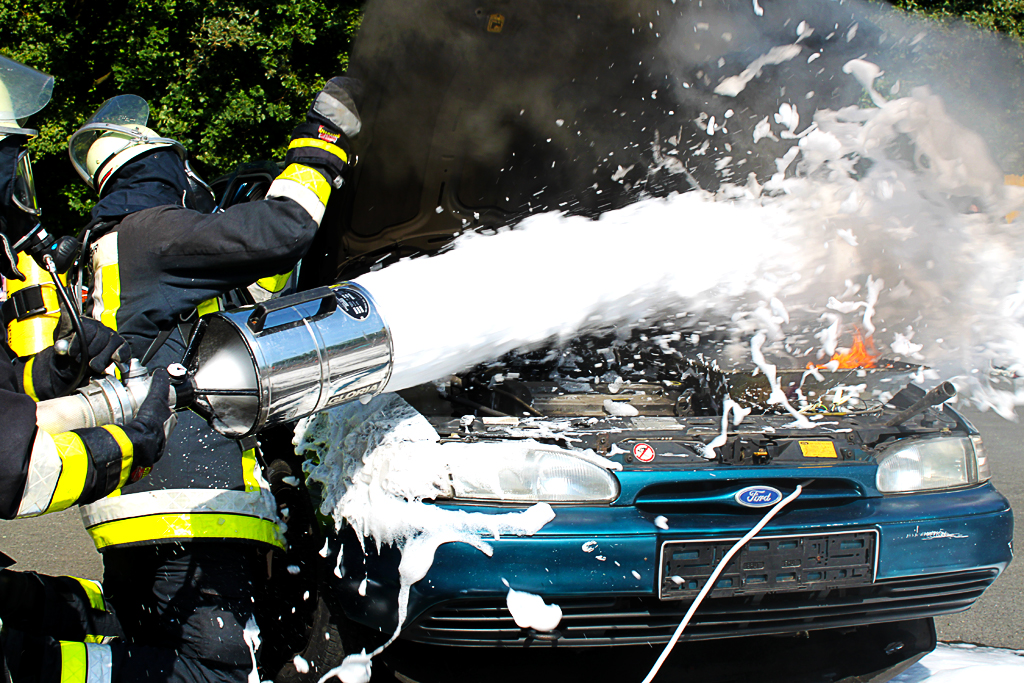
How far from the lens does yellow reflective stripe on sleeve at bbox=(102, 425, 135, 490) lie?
187 cm

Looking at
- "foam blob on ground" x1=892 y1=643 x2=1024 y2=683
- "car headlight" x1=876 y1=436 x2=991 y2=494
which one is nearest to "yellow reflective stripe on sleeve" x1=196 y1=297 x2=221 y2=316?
"car headlight" x1=876 y1=436 x2=991 y2=494

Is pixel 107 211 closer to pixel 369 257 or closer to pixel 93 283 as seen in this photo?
pixel 93 283

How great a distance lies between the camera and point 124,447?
6.15ft

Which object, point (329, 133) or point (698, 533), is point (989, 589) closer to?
point (698, 533)

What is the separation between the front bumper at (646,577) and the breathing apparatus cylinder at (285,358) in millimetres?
513

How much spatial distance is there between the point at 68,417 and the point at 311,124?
1269 millimetres

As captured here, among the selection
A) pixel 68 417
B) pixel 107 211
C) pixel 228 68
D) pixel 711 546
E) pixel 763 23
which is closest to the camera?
pixel 68 417

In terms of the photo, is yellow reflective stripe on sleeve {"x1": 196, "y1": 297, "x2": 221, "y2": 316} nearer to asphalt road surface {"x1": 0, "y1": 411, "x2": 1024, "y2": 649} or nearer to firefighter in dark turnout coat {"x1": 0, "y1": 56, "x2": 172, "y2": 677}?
firefighter in dark turnout coat {"x1": 0, "y1": 56, "x2": 172, "y2": 677}

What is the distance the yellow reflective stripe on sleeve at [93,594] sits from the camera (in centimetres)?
293

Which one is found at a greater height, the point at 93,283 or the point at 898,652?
the point at 93,283

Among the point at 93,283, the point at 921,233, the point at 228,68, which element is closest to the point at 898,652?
the point at 921,233

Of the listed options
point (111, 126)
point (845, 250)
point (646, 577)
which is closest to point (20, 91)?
point (111, 126)

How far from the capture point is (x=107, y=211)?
2586 millimetres

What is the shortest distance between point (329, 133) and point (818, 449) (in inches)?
75.9
